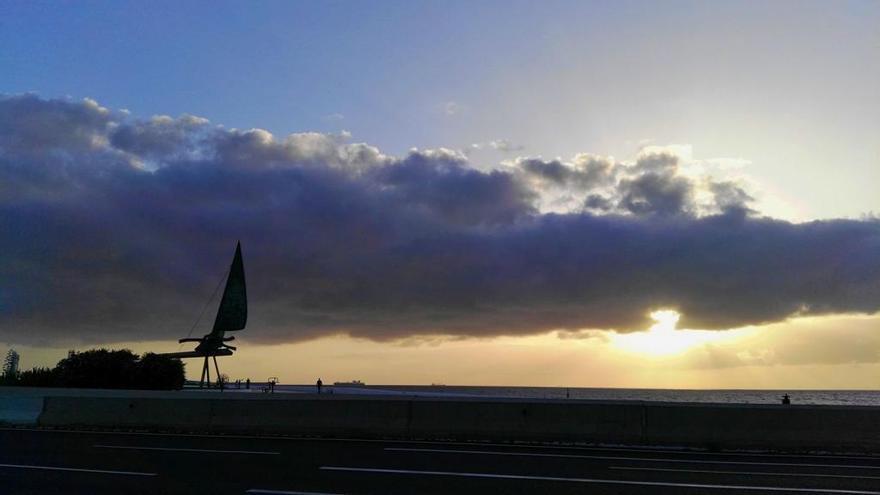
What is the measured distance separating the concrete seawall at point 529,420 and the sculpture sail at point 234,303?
25.8m

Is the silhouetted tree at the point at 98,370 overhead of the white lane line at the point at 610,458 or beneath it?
overhead

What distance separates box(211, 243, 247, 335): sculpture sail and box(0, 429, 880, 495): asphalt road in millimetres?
28796

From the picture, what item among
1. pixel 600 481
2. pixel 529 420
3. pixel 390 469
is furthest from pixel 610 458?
pixel 390 469

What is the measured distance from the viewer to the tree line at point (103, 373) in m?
36.1

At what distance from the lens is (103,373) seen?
37000 mm

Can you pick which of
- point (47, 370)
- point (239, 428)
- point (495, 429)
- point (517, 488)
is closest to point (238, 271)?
point (47, 370)

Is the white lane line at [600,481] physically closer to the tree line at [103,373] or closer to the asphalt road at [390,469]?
the asphalt road at [390,469]

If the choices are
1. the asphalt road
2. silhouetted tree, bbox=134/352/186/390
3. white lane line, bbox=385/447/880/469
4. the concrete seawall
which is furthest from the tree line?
white lane line, bbox=385/447/880/469

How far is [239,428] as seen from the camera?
65.6 ft

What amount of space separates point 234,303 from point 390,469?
120ft

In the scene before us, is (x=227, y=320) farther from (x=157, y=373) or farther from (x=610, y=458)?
(x=610, y=458)

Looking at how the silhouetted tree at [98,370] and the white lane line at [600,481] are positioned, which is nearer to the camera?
the white lane line at [600,481]

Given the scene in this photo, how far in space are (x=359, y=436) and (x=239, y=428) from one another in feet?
11.6

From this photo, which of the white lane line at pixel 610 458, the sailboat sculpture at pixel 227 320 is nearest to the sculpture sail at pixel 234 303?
the sailboat sculpture at pixel 227 320
